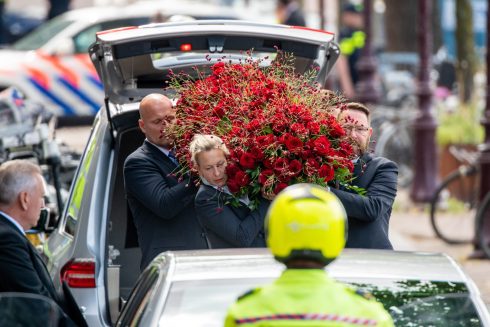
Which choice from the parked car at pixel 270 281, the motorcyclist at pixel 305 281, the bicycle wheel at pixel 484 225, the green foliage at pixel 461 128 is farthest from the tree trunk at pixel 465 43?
the motorcyclist at pixel 305 281

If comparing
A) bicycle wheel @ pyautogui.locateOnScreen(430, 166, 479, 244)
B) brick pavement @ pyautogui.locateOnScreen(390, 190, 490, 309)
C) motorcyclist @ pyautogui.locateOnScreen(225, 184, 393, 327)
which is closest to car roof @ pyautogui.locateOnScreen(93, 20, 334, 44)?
brick pavement @ pyautogui.locateOnScreen(390, 190, 490, 309)

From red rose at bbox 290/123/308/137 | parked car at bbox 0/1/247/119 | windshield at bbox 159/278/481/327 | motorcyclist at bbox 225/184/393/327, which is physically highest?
motorcyclist at bbox 225/184/393/327

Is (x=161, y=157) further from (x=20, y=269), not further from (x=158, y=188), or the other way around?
(x=20, y=269)

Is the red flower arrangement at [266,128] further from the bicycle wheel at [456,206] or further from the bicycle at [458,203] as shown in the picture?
the bicycle wheel at [456,206]

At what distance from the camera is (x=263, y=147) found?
606cm

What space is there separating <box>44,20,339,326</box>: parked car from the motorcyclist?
2826 mm

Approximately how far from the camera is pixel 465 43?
20812mm

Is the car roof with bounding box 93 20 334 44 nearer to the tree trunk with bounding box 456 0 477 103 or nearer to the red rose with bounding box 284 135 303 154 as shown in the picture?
the red rose with bounding box 284 135 303 154

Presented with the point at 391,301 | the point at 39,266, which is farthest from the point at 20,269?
the point at 391,301

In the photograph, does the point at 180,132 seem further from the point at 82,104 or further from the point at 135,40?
the point at 82,104

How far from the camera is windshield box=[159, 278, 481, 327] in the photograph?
4430 millimetres

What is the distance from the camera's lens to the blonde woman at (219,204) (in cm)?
608

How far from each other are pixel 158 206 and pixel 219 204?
435mm

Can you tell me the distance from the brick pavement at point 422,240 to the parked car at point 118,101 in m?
3.36
